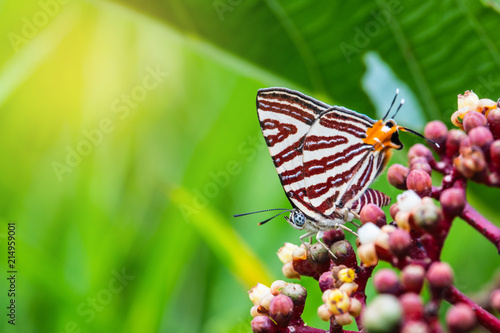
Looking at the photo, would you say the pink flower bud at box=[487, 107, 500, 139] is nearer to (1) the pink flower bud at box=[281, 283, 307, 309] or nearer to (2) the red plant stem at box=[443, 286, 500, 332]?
(2) the red plant stem at box=[443, 286, 500, 332]

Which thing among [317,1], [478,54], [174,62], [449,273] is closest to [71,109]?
[174,62]

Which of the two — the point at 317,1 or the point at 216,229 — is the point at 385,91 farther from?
the point at 216,229

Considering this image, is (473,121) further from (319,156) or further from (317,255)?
(319,156)

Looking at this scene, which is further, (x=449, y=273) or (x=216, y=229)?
(x=216, y=229)

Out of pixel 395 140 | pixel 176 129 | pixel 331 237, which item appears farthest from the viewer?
pixel 176 129

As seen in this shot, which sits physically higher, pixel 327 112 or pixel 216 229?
pixel 327 112

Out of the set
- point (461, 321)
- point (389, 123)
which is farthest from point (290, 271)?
point (461, 321)
